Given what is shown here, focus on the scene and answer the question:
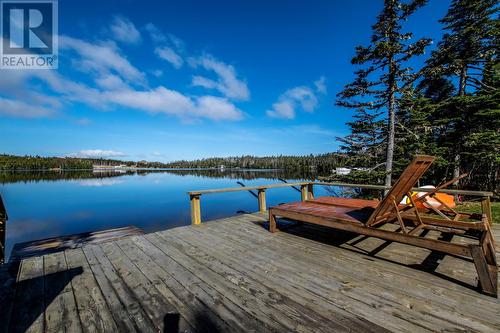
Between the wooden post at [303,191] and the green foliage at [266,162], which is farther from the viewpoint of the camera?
the green foliage at [266,162]

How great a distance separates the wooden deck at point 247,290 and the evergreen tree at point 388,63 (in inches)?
306

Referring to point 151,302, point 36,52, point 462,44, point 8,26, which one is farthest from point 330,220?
point 462,44

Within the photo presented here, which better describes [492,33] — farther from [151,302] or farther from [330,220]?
[151,302]

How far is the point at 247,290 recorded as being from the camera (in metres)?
2.59

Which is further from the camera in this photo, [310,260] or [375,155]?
[375,155]

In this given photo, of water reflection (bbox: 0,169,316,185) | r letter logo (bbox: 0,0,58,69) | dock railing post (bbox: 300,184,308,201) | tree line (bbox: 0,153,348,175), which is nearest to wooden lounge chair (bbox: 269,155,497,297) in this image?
dock railing post (bbox: 300,184,308,201)

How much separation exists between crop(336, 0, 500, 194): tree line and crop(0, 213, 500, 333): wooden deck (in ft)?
25.4

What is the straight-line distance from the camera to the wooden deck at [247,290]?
2.02 metres

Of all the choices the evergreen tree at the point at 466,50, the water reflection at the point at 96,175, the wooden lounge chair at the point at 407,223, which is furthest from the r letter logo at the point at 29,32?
the water reflection at the point at 96,175

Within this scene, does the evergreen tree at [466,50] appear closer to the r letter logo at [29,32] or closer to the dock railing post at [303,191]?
the dock railing post at [303,191]

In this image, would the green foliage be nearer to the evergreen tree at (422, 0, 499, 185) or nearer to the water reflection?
the water reflection

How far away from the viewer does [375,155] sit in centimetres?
1153

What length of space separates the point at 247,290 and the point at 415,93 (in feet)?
44.8

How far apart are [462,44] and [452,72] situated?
4.68 feet
